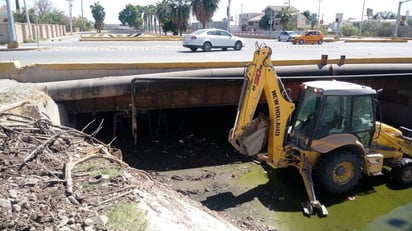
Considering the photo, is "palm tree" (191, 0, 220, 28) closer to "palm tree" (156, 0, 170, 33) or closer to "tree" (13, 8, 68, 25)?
"palm tree" (156, 0, 170, 33)

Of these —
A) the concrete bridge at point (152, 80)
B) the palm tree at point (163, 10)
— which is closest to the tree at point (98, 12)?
the palm tree at point (163, 10)

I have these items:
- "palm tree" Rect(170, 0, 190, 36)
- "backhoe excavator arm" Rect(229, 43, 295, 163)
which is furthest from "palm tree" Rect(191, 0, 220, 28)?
"backhoe excavator arm" Rect(229, 43, 295, 163)

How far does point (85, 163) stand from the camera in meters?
6.23

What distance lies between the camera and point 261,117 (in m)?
8.07

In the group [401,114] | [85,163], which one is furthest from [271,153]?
[401,114]

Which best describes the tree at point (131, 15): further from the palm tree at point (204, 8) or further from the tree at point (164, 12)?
the palm tree at point (204, 8)

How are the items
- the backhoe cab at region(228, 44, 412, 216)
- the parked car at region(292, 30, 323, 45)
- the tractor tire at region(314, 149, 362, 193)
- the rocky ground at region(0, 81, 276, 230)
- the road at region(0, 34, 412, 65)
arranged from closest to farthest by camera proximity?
the rocky ground at region(0, 81, 276, 230)
the backhoe cab at region(228, 44, 412, 216)
the tractor tire at region(314, 149, 362, 193)
the road at region(0, 34, 412, 65)
the parked car at region(292, 30, 323, 45)

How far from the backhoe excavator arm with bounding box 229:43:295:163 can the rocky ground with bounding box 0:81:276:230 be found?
Answer: 1771mm

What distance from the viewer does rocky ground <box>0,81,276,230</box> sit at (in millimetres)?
4371

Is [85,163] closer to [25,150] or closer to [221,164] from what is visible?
[25,150]

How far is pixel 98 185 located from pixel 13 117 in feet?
11.2

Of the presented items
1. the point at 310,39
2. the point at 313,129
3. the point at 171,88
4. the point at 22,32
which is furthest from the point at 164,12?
the point at 313,129

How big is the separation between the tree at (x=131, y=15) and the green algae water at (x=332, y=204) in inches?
4164

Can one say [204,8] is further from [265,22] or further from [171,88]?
[171,88]
